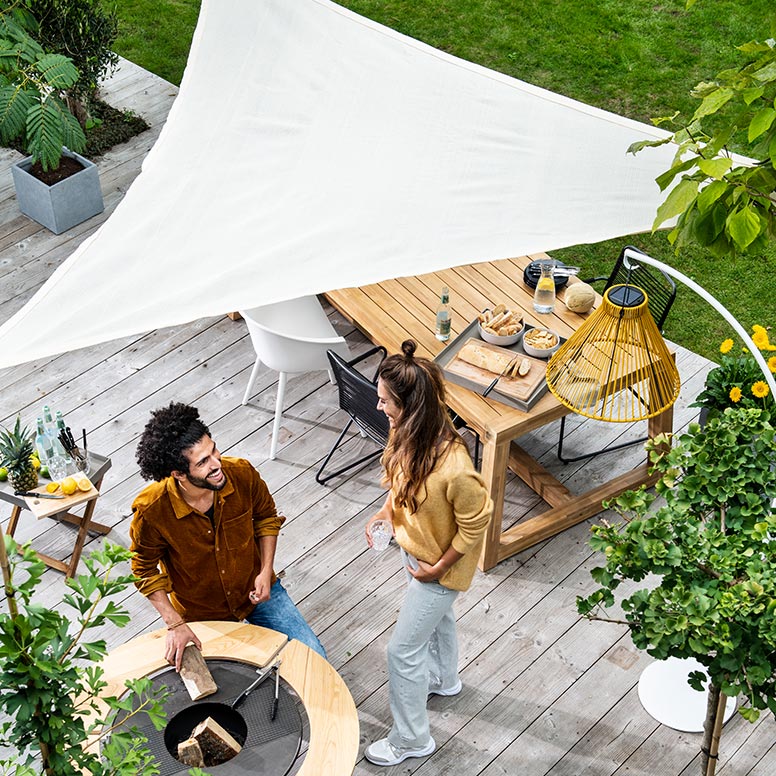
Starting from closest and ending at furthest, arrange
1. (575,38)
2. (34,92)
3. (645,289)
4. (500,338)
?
1. (500,338)
2. (645,289)
3. (34,92)
4. (575,38)

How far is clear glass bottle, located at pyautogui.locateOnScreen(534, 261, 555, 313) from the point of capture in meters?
4.61

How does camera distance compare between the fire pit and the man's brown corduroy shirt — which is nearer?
the fire pit

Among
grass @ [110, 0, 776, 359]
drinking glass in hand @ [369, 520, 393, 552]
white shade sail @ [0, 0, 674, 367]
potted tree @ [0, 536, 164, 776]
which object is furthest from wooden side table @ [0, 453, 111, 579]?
grass @ [110, 0, 776, 359]

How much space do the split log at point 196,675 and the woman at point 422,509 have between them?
2.13 feet

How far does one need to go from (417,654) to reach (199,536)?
2.67ft

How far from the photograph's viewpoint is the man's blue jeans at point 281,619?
12.2ft

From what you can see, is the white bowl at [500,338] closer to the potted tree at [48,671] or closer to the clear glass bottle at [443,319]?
the clear glass bottle at [443,319]

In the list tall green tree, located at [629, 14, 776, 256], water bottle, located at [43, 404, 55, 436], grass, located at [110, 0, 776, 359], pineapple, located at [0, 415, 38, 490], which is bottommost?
pineapple, located at [0, 415, 38, 490]

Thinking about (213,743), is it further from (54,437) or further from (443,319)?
(443,319)

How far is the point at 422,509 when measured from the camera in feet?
10.7

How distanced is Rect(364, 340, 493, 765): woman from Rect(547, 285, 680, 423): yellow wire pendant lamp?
636 millimetres

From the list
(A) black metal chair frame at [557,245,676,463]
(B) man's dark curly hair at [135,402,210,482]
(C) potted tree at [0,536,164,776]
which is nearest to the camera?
(C) potted tree at [0,536,164,776]

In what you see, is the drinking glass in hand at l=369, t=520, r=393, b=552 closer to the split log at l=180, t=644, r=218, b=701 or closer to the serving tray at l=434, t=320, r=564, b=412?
the split log at l=180, t=644, r=218, b=701

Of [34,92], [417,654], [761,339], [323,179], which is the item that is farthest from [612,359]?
[34,92]
